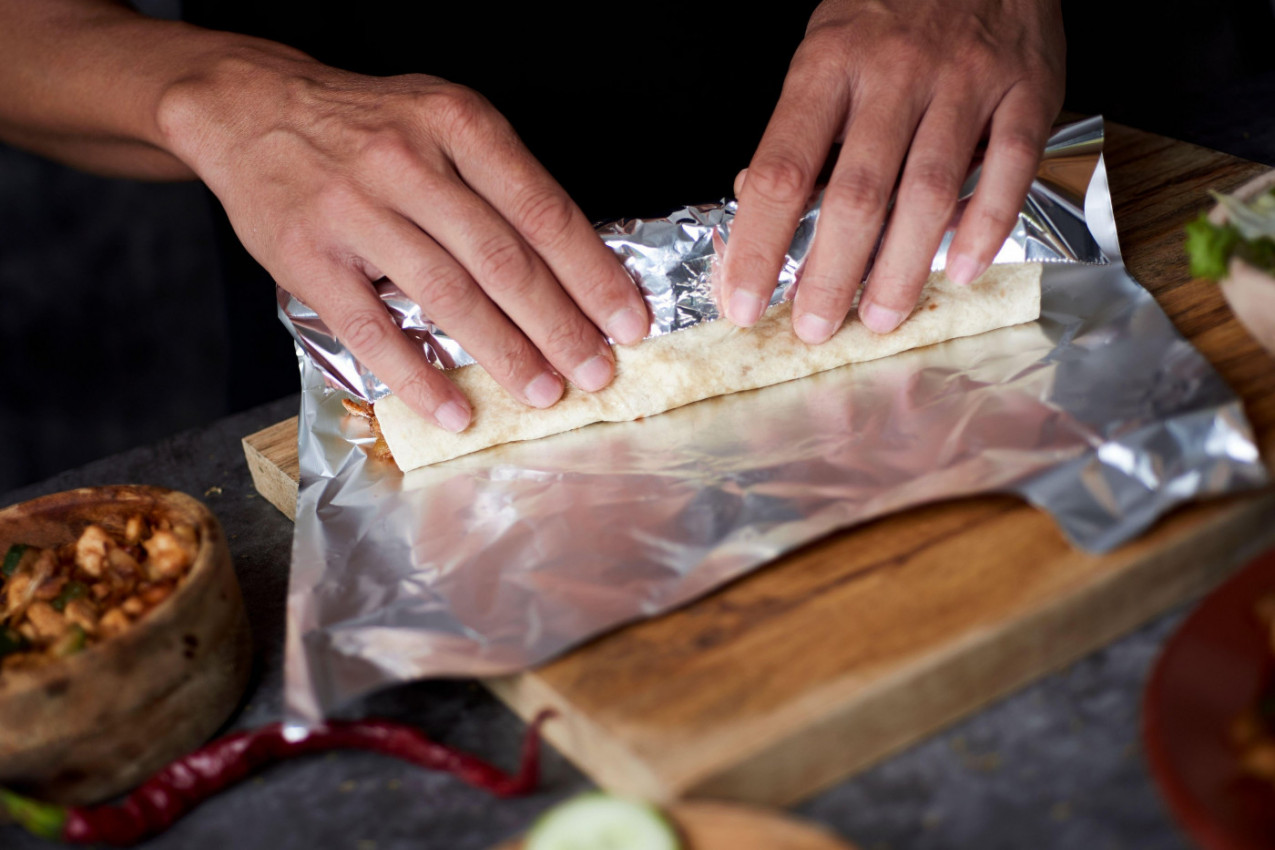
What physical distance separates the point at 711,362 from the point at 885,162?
0.42 m

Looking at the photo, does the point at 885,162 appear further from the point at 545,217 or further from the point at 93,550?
the point at 93,550

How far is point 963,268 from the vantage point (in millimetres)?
1654

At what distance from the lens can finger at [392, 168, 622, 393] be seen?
5.22ft

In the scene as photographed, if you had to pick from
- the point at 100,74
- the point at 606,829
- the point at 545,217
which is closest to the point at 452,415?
the point at 545,217

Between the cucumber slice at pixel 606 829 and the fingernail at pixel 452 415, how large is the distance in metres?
0.84

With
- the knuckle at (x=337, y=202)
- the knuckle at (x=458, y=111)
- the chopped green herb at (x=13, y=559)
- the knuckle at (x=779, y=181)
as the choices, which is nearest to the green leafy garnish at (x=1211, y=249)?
the knuckle at (x=779, y=181)

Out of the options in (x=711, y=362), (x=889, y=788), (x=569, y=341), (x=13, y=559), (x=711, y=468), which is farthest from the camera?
(x=711, y=362)

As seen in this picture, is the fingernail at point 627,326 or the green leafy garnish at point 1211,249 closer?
the green leafy garnish at point 1211,249

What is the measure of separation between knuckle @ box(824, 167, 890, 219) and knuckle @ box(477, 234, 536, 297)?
47cm

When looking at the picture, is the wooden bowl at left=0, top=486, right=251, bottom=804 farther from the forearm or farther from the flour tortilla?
the forearm

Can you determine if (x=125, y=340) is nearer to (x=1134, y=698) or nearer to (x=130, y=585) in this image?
(x=130, y=585)

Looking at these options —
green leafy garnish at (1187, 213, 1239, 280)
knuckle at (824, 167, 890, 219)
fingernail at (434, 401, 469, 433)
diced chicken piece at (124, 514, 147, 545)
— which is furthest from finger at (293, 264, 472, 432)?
green leafy garnish at (1187, 213, 1239, 280)

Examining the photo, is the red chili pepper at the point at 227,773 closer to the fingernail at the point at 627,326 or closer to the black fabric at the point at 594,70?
the fingernail at the point at 627,326

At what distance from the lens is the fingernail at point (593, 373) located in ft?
5.50
